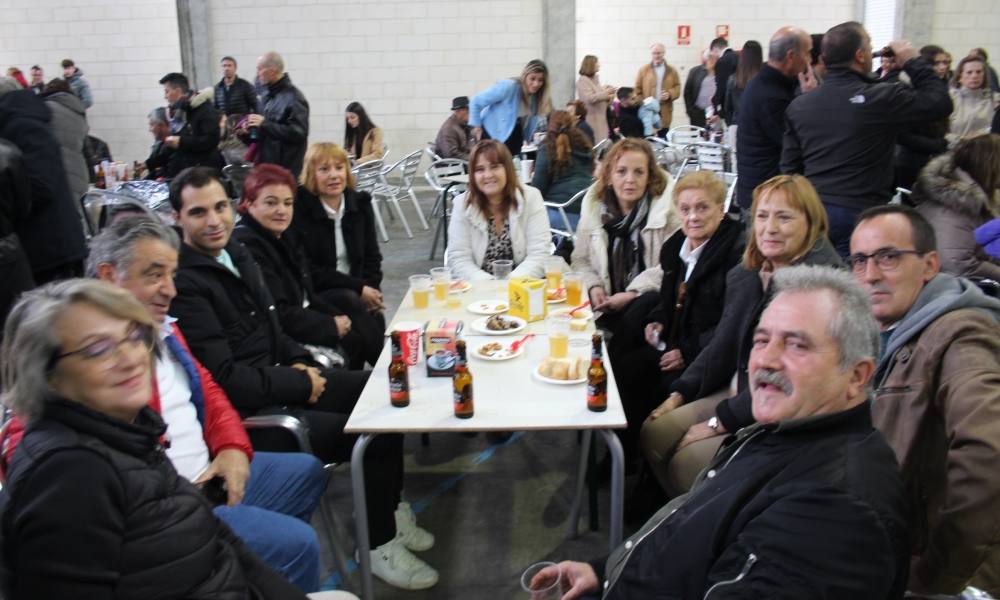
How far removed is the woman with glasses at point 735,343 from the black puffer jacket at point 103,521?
5.03 ft

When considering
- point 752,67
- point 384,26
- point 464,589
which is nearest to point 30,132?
point 464,589

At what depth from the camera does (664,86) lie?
10586 millimetres

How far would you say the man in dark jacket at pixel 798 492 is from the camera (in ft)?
4.22

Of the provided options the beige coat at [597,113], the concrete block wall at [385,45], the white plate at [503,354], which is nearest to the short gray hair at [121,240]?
the white plate at [503,354]

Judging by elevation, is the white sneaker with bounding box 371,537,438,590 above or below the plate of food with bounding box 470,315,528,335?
below

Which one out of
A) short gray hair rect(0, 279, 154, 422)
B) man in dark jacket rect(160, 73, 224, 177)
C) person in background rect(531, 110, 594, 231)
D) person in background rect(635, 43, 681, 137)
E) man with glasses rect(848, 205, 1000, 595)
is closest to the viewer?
short gray hair rect(0, 279, 154, 422)

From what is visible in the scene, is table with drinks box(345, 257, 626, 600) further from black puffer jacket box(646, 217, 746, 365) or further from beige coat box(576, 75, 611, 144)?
beige coat box(576, 75, 611, 144)

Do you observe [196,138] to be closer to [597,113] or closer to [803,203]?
[597,113]

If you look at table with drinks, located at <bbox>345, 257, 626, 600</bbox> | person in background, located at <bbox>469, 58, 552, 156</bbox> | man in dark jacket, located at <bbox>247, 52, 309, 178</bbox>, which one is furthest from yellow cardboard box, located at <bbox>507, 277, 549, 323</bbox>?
man in dark jacket, located at <bbox>247, 52, 309, 178</bbox>

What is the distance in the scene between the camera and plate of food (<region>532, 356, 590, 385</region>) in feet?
8.24

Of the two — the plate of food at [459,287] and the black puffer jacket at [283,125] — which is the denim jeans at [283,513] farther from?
the black puffer jacket at [283,125]

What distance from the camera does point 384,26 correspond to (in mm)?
10719

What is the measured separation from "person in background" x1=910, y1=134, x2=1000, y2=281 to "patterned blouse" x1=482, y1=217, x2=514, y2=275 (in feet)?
6.45

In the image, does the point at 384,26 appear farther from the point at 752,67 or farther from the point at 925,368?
the point at 925,368
